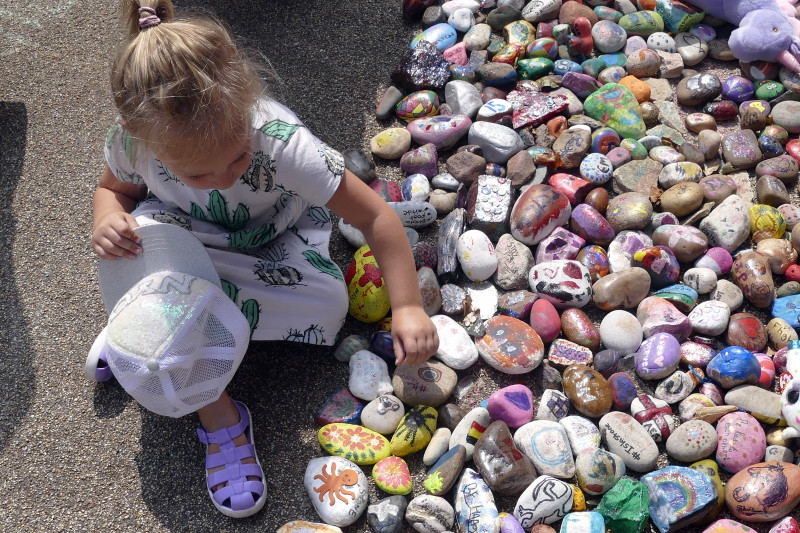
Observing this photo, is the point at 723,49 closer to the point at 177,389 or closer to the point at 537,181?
the point at 537,181

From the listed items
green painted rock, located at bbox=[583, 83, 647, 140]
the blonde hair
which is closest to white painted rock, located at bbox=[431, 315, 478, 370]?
the blonde hair

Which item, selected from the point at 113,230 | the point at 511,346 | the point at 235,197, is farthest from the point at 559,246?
the point at 113,230

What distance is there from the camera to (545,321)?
161cm

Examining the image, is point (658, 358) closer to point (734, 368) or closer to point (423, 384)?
point (734, 368)

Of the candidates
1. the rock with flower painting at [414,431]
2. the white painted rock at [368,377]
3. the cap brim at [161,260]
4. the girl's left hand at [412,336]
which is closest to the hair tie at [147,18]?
the cap brim at [161,260]

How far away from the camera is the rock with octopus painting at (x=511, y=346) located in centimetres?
157

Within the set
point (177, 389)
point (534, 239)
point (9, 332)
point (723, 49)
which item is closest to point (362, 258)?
point (534, 239)

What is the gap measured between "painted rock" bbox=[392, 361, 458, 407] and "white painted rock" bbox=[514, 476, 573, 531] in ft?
0.95

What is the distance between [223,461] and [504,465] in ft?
1.93

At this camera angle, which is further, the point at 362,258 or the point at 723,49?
the point at 723,49

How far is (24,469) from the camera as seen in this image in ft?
4.87

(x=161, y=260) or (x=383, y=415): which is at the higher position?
(x=161, y=260)

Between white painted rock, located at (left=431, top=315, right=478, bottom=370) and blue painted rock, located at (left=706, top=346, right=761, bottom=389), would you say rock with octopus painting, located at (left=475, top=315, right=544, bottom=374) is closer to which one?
white painted rock, located at (left=431, top=315, right=478, bottom=370)

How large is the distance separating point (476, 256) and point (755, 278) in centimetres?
68
